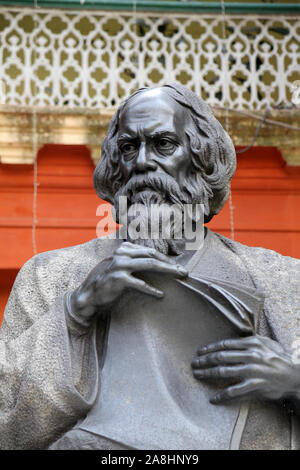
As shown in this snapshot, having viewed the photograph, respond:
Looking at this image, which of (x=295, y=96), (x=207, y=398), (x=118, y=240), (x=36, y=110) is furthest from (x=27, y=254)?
(x=207, y=398)

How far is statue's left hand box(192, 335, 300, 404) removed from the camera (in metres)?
1.92

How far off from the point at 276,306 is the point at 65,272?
0.52 m

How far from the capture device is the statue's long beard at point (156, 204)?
214 centimetres

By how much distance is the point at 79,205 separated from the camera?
21.8ft

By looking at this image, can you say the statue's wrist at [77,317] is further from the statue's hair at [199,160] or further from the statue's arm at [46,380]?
the statue's hair at [199,160]

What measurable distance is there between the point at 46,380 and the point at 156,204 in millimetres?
492

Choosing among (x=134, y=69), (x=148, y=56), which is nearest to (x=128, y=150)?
(x=134, y=69)

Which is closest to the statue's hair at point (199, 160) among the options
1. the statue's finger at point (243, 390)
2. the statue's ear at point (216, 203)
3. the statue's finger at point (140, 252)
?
the statue's ear at point (216, 203)

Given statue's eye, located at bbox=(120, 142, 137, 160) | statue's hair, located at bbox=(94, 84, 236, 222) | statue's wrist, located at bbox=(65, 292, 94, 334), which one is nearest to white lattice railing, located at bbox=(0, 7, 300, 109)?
statue's hair, located at bbox=(94, 84, 236, 222)

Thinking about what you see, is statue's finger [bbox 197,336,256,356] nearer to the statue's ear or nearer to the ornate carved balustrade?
the statue's ear

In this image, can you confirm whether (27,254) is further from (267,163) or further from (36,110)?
(267,163)

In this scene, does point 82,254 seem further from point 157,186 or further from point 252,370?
point 252,370

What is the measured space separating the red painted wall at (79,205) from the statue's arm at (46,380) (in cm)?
434

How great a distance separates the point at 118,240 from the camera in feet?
7.64
